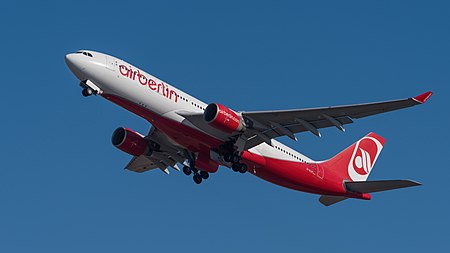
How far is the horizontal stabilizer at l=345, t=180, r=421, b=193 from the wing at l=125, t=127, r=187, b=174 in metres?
10.0

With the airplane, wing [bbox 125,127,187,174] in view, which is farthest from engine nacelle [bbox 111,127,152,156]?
wing [bbox 125,127,187,174]

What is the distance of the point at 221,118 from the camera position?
38156 mm

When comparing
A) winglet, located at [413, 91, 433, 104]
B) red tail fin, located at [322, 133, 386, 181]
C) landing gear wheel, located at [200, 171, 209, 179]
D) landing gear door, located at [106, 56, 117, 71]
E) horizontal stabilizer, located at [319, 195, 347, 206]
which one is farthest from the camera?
red tail fin, located at [322, 133, 386, 181]

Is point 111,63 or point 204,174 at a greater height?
point 111,63

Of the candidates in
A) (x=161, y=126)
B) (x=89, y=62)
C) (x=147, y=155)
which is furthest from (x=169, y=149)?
(x=89, y=62)

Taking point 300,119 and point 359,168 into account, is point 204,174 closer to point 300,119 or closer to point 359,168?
point 300,119

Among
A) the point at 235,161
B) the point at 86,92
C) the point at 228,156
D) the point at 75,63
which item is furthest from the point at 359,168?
the point at 75,63

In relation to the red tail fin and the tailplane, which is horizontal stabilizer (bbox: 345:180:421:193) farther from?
the red tail fin

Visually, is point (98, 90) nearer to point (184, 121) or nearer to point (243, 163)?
point (184, 121)

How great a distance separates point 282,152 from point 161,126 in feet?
24.7

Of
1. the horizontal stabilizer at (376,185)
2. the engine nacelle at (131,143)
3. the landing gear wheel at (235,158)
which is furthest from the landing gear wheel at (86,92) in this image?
the horizontal stabilizer at (376,185)

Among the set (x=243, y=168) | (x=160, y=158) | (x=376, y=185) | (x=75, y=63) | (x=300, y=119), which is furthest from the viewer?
(x=160, y=158)

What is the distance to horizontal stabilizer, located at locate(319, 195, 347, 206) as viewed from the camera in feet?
152

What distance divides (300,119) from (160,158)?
33.5 ft
